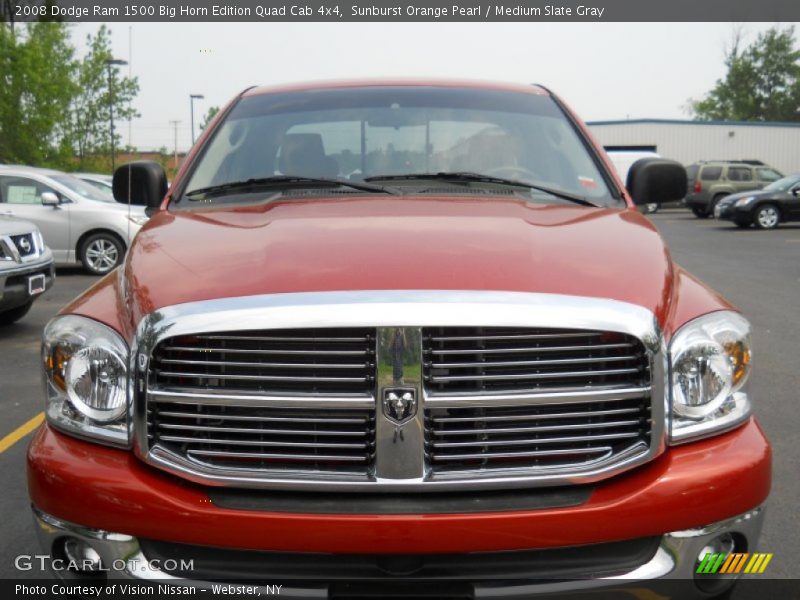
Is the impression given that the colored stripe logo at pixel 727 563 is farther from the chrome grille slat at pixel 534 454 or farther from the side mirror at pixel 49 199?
the side mirror at pixel 49 199

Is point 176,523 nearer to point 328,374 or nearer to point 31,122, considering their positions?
point 328,374

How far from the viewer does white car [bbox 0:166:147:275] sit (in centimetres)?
1377

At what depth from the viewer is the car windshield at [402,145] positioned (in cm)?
354

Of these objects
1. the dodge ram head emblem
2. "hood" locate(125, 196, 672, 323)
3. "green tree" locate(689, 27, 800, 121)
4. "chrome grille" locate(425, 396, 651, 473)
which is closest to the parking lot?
"hood" locate(125, 196, 672, 323)

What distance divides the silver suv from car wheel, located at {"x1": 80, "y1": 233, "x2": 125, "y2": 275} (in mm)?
5016

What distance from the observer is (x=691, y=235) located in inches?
931

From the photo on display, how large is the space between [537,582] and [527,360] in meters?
0.54

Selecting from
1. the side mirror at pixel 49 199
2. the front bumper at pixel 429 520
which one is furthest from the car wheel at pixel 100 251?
the front bumper at pixel 429 520

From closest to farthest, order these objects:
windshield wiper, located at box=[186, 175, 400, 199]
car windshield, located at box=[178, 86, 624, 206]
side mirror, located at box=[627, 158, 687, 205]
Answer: windshield wiper, located at box=[186, 175, 400, 199] < car windshield, located at box=[178, 86, 624, 206] < side mirror, located at box=[627, 158, 687, 205]

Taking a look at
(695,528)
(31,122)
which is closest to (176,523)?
(695,528)

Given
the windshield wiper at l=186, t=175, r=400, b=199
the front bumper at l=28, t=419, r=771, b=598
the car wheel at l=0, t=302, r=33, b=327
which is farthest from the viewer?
the car wheel at l=0, t=302, r=33, b=327

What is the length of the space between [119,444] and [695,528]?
149cm

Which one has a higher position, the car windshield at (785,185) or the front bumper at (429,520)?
the front bumper at (429,520)

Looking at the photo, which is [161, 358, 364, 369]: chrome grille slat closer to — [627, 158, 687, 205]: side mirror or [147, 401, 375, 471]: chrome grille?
[147, 401, 375, 471]: chrome grille
